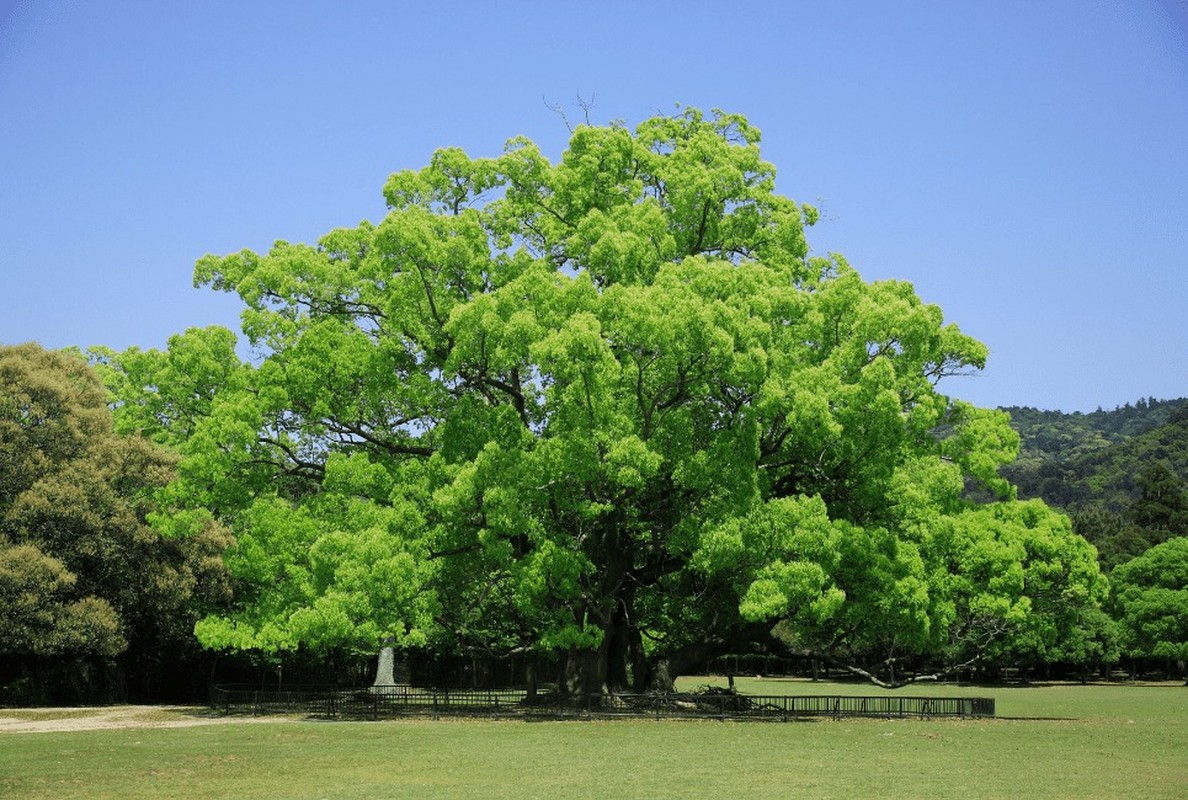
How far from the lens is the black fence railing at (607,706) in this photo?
30906 mm

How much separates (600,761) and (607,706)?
11664mm

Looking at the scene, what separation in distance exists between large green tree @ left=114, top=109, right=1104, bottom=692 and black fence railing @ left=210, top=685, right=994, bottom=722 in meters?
1.26

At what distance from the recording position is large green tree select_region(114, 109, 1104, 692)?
28812 mm

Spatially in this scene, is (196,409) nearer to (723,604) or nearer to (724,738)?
(723,604)

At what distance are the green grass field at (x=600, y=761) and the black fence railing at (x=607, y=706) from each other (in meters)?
1.86

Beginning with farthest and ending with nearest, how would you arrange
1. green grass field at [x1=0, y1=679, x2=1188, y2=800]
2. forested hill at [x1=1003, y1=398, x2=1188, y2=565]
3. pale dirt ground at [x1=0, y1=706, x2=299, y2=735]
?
forested hill at [x1=1003, y1=398, x2=1188, y2=565] → pale dirt ground at [x1=0, y1=706, x2=299, y2=735] → green grass field at [x1=0, y1=679, x2=1188, y2=800]

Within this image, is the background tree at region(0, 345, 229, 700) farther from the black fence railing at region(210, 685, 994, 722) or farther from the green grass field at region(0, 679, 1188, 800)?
the green grass field at region(0, 679, 1188, 800)

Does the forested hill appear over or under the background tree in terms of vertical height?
over

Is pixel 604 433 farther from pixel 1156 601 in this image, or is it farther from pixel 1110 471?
pixel 1110 471

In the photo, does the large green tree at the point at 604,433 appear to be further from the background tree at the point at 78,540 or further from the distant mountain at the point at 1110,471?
the distant mountain at the point at 1110,471

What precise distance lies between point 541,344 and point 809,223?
42.8 feet

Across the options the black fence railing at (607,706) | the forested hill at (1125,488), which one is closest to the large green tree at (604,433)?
the black fence railing at (607,706)

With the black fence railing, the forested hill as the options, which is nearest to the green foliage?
the forested hill

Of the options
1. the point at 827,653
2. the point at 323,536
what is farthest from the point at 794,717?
the point at 323,536
